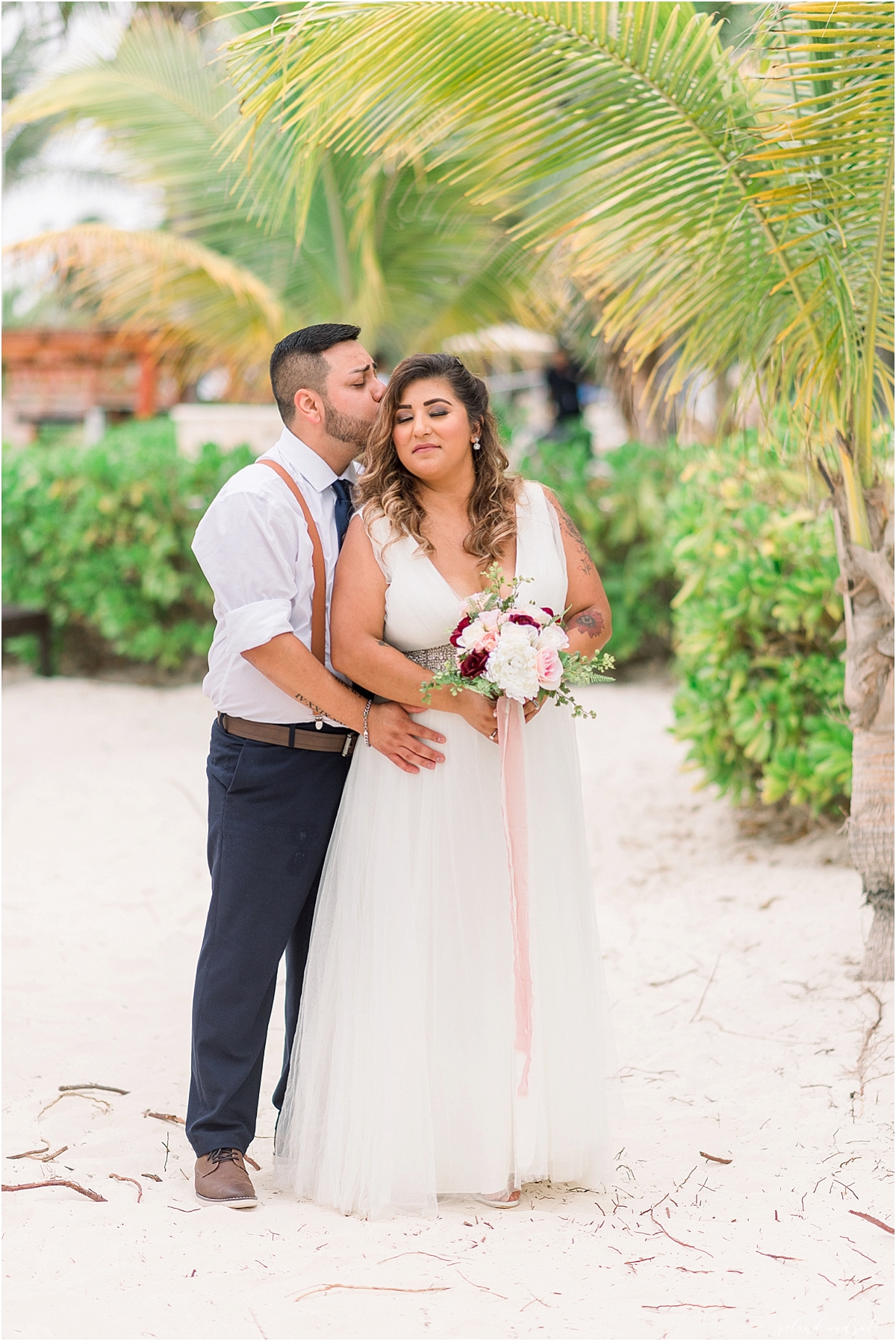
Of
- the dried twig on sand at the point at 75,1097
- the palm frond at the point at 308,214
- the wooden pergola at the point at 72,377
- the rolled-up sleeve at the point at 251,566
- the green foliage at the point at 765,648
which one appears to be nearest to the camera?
the rolled-up sleeve at the point at 251,566

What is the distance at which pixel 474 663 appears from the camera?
3.00 m

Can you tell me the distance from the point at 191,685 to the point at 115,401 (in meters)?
16.0

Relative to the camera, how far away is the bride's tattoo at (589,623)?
339 cm

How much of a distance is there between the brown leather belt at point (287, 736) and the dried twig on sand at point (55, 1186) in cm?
128

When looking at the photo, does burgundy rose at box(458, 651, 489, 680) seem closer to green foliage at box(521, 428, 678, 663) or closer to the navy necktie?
the navy necktie

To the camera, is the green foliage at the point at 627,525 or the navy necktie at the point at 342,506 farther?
the green foliage at the point at 627,525

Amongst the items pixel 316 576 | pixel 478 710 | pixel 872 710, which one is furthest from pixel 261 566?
pixel 872 710

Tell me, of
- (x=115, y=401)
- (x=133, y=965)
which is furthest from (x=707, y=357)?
(x=115, y=401)

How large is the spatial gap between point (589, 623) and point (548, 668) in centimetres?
46

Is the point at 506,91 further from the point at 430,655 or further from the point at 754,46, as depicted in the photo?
the point at 430,655

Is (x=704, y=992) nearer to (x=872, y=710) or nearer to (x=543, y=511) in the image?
(x=872, y=710)

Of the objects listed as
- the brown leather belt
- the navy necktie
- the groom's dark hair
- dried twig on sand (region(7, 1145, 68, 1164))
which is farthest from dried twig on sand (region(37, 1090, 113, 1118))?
the groom's dark hair

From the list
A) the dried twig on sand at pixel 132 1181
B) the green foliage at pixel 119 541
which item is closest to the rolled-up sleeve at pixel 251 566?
the dried twig on sand at pixel 132 1181

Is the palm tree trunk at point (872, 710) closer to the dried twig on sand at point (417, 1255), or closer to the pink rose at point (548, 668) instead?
the pink rose at point (548, 668)
